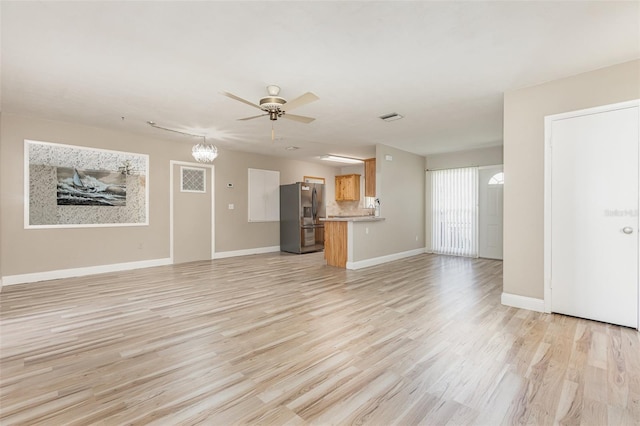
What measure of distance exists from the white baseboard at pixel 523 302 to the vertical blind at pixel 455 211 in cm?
384

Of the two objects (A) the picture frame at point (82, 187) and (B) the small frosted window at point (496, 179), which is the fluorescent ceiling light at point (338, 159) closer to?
(B) the small frosted window at point (496, 179)

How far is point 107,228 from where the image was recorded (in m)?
5.52

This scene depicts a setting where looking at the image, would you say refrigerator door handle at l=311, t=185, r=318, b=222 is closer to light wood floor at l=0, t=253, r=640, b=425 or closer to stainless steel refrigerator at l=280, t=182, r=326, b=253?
stainless steel refrigerator at l=280, t=182, r=326, b=253

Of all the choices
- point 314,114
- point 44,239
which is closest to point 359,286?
point 314,114

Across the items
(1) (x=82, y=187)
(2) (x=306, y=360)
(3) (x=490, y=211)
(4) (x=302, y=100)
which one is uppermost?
(4) (x=302, y=100)

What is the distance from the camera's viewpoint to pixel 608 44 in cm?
254

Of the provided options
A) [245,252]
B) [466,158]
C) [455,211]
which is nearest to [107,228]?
[245,252]

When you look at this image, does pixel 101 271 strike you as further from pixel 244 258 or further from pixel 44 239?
pixel 244 258

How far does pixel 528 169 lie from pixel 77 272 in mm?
7119

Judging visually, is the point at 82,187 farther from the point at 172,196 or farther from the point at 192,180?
the point at 192,180

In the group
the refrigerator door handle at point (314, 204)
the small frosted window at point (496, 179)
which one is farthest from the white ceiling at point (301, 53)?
the refrigerator door handle at point (314, 204)

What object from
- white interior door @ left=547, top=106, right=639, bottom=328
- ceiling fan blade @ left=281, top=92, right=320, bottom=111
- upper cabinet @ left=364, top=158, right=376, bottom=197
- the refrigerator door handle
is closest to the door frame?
the refrigerator door handle

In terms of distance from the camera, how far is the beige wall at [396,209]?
20.6 feet

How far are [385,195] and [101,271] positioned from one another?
5.81m
